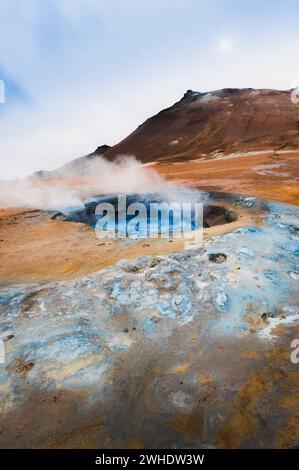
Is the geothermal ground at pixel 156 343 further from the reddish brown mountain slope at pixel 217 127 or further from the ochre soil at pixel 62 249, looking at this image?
the reddish brown mountain slope at pixel 217 127

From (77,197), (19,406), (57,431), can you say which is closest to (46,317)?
(19,406)

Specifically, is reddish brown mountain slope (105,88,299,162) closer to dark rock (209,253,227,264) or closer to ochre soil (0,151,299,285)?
ochre soil (0,151,299,285)

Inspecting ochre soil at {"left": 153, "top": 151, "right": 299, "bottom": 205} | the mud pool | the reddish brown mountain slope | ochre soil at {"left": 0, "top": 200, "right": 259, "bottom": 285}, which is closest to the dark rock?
the mud pool

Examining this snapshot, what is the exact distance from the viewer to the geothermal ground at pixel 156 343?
3500mm

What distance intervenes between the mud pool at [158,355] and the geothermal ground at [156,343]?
0.01 meters

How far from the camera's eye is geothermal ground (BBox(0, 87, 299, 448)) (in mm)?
3500

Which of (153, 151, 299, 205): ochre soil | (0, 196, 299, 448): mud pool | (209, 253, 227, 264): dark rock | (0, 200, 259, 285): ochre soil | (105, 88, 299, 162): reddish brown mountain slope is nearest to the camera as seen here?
(0, 196, 299, 448): mud pool

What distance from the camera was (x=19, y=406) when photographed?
3.74 m

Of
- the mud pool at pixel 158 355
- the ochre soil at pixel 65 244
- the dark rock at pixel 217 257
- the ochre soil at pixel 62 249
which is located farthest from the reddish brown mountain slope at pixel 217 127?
the mud pool at pixel 158 355

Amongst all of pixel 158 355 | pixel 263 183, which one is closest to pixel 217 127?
pixel 263 183

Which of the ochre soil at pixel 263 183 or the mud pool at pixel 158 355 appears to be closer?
the mud pool at pixel 158 355

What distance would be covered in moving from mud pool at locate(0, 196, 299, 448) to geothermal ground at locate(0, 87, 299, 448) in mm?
14

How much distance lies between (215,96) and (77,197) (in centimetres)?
3295

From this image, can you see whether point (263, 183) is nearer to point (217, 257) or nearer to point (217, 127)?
point (217, 257)
